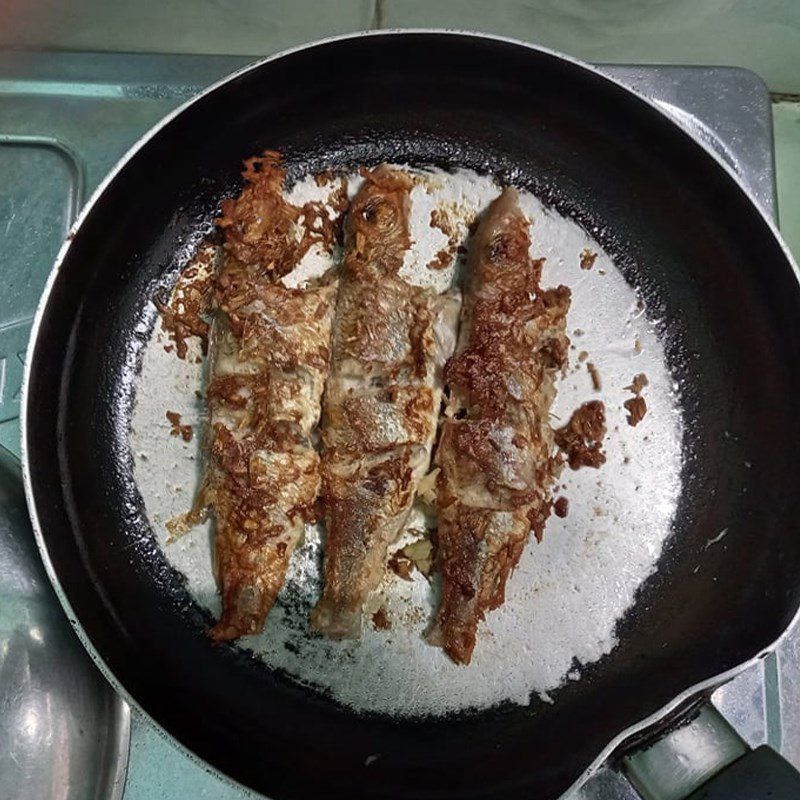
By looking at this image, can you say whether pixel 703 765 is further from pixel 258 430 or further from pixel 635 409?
pixel 258 430

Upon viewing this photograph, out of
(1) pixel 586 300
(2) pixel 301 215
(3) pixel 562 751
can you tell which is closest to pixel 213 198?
(2) pixel 301 215

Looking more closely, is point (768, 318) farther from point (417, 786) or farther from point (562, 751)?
point (417, 786)

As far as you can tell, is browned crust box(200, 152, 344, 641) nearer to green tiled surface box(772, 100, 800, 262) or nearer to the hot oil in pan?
the hot oil in pan

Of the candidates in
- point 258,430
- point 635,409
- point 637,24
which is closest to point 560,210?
point 635,409

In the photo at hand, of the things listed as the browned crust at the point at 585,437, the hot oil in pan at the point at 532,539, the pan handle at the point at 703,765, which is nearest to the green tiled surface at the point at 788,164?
the hot oil in pan at the point at 532,539

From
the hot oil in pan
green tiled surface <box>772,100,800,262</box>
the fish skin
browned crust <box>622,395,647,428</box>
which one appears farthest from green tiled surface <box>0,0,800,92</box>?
browned crust <box>622,395,647,428</box>
